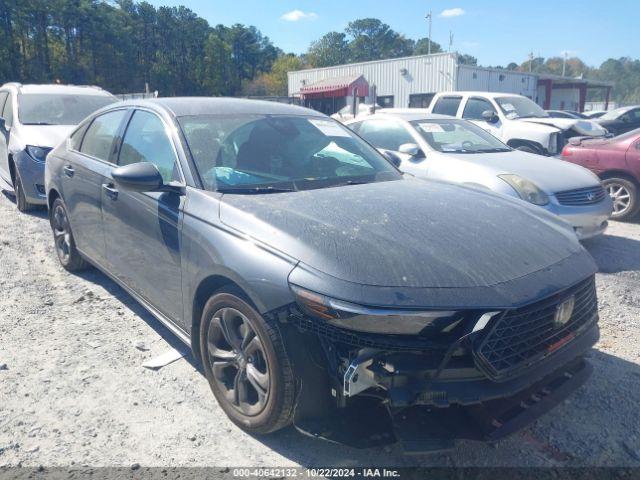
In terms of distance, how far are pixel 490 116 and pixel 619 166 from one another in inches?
136

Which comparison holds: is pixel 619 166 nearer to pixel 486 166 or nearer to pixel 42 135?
pixel 486 166

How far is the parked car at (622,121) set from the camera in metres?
18.2

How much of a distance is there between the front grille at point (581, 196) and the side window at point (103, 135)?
4433 millimetres

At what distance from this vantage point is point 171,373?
3.40 m

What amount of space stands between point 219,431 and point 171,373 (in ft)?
2.46

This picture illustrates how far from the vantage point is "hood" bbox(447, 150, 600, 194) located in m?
5.81

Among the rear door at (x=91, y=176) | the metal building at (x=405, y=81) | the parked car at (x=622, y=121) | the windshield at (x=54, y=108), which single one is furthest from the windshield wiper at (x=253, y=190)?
the metal building at (x=405, y=81)

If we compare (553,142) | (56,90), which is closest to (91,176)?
(56,90)

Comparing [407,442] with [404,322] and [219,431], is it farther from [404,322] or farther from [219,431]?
[219,431]

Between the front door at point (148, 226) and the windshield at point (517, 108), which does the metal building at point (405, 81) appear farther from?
the front door at point (148, 226)

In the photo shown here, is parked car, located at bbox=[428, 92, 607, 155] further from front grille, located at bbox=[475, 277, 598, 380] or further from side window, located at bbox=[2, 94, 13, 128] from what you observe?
front grille, located at bbox=[475, 277, 598, 380]

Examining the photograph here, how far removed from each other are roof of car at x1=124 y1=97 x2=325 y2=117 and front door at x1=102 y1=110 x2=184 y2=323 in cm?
13

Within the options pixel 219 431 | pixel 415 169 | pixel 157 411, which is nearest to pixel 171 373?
pixel 157 411

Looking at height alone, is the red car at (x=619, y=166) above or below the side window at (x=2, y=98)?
below
